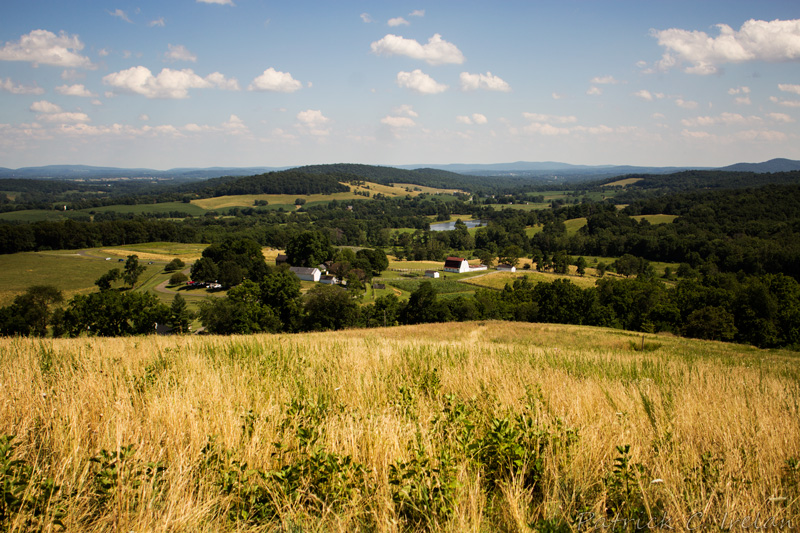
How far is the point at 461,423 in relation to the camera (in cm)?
435

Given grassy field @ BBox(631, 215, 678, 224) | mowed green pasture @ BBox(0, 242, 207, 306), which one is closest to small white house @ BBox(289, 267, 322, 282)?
mowed green pasture @ BBox(0, 242, 207, 306)

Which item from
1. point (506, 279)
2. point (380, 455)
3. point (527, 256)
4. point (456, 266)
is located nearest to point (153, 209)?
point (456, 266)

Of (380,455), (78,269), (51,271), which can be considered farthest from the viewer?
(78,269)

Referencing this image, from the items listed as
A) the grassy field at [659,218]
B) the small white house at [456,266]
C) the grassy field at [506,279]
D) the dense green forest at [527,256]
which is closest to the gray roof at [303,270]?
the dense green forest at [527,256]

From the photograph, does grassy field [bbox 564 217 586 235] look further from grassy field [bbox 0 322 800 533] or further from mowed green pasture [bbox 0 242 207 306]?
grassy field [bbox 0 322 800 533]

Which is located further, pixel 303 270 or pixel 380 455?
pixel 303 270

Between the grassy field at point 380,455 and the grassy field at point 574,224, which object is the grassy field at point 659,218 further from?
the grassy field at point 380,455

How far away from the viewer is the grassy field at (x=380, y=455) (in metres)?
3.13

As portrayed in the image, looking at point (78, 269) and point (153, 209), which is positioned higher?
point (153, 209)

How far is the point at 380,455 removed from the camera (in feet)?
12.3

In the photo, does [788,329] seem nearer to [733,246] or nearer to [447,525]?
[447,525]

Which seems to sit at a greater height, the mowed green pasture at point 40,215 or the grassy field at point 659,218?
the mowed green pasture at point 40,215

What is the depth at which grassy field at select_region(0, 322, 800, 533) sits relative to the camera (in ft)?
10.3

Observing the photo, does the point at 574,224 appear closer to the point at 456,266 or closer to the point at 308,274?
the point at 456,266
